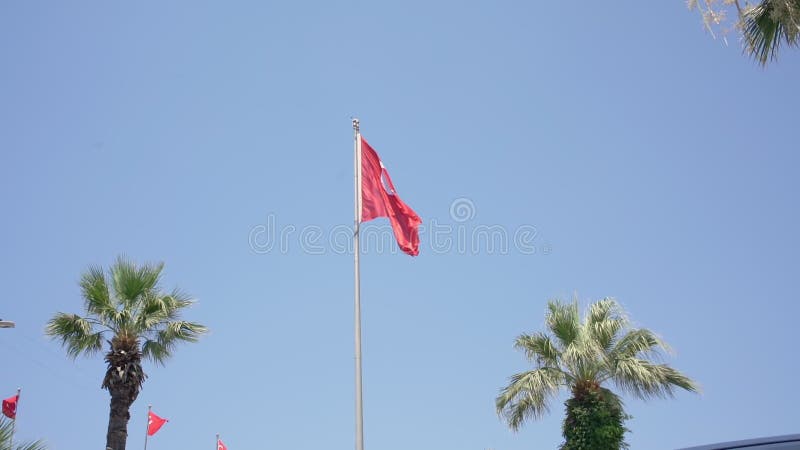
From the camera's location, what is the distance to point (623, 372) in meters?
18.2

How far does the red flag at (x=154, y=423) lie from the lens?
35.9 metres

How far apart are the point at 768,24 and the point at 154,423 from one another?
31542 millimetres

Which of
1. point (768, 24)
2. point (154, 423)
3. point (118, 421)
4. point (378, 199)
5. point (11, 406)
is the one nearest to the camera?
point (768, 24)

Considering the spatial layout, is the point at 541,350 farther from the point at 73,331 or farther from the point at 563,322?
the point at 73,331

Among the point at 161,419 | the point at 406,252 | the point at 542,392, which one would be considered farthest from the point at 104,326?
the point at 161,419

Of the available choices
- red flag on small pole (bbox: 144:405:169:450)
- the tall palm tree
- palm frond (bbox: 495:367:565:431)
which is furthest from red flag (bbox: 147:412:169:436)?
the tall palm tree

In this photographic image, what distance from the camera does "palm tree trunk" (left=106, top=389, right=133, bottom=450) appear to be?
2002 centimetres

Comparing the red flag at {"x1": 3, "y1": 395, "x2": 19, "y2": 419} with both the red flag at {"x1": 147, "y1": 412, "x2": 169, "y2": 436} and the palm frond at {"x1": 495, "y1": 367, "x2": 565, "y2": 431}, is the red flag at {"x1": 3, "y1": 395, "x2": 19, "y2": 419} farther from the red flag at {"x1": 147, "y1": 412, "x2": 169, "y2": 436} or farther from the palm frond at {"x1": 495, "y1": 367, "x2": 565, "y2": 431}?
the palm frond at {"x1": 495, "y1": 367, "x2": 565, "y2": 431}

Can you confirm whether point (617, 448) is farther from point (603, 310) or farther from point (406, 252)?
point (406, 252)

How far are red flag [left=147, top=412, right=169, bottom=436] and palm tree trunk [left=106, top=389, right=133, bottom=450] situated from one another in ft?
52.6

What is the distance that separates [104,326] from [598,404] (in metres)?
12.5

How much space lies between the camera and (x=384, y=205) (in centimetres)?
1608

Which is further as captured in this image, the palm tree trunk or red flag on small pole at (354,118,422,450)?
the palm tree trunk

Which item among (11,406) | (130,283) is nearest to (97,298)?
(130,283)
